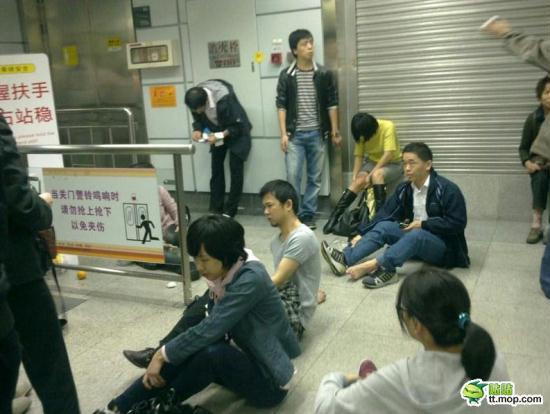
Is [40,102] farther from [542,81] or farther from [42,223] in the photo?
[542,81]

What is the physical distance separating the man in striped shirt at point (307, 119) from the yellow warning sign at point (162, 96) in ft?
4.63

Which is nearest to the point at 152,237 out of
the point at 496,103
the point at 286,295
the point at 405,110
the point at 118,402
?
the point at 286,295

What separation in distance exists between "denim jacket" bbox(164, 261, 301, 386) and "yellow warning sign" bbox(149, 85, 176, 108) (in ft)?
13.3

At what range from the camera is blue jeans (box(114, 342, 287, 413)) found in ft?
6.97

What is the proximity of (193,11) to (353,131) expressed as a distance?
2121 mm

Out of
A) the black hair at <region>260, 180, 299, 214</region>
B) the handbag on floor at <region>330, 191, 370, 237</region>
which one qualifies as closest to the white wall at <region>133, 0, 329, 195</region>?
the handbag on floor at <region>330, 191, 370, 237</region>

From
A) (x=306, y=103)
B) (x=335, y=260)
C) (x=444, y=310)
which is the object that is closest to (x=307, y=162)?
(x=306, y=103)

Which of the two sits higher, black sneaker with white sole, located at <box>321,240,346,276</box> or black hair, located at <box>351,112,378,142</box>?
black hair, located at <box>351,112,378,142</box>

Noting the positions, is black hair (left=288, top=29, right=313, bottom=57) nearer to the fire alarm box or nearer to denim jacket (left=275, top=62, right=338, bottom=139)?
denim jacket (left=275, top=62, right=338, bottom=139)

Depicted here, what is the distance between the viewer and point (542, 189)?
433cm

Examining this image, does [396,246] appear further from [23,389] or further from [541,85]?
[23,389]

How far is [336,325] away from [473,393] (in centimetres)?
173

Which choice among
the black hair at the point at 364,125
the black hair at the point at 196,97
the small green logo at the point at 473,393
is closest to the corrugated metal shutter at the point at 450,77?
the black hair at the point at 364,125

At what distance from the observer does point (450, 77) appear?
15.9 feet
